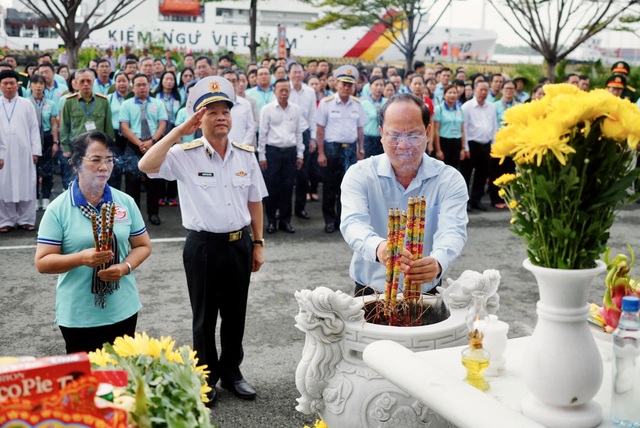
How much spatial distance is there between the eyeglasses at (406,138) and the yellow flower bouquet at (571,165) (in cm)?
137

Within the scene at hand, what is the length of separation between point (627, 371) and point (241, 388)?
2.69 meters

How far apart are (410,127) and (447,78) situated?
11.1 metres

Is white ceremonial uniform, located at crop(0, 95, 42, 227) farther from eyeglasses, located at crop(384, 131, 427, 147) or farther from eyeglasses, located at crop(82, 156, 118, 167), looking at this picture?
eyeglasses, located at crop(384, 131, 427, 147)

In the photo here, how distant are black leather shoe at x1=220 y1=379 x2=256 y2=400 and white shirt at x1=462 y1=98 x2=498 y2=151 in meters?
6.87

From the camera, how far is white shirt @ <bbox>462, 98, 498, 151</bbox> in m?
10.4

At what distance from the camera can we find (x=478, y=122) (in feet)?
34.3

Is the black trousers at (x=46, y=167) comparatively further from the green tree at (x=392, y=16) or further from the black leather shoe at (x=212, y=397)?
the green tree at (x=392, y=16)

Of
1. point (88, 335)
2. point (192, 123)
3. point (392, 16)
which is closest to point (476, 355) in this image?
point (88, 335)

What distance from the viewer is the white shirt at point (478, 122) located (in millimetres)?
10445

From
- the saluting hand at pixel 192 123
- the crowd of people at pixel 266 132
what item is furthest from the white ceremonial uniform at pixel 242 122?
the saluting hand at pixel 192 123

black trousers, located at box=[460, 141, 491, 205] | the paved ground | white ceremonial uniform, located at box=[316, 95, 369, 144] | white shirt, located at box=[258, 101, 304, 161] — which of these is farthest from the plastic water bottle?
black trousers, located at box=[460, 141, 491, 205]

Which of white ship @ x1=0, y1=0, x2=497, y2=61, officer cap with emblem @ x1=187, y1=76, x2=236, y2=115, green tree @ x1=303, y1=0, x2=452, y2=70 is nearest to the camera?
officer cap with emblem @ x1=187, y1=76, x2=236, y2=115

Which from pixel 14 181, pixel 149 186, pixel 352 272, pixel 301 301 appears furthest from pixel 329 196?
pixel 301 301

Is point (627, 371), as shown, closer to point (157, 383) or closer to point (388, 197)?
point (157, 383)
